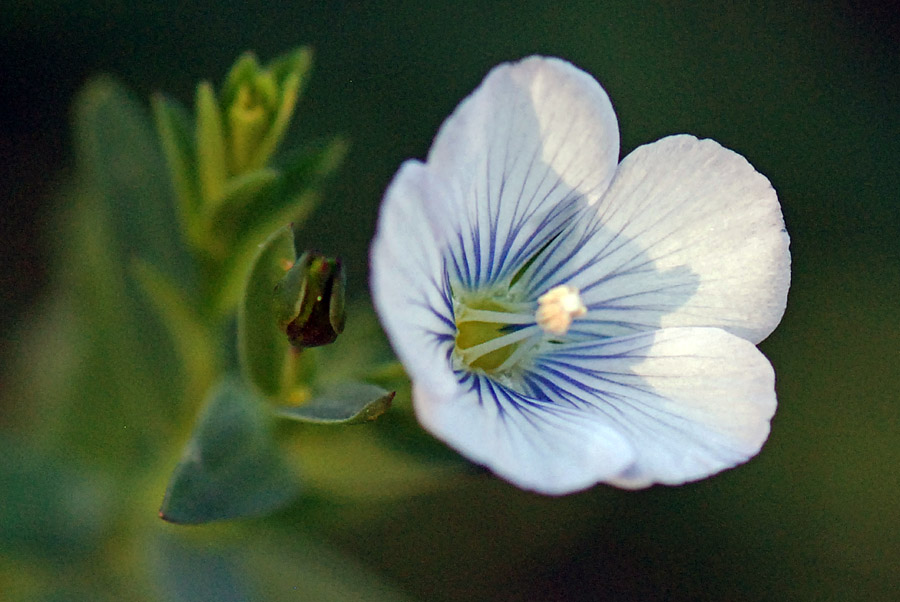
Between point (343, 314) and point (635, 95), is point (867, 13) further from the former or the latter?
point (343, 314)

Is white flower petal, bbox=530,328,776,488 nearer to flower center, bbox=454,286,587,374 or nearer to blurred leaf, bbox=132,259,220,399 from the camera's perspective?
flower center, bbox=454,286,587,374

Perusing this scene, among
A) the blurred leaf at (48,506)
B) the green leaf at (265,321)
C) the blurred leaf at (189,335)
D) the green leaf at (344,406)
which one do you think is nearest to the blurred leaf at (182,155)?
the blurred leaf at (189,335)

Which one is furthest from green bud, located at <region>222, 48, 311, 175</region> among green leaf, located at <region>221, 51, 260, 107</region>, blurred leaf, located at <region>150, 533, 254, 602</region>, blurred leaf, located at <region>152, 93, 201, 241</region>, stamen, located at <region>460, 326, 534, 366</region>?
blurred leaf, located at <region>150, 533, 254, 602</region>

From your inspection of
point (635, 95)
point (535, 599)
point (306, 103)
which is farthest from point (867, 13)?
point (535, 599)

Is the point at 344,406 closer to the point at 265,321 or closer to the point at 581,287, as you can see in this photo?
the point at 265,321

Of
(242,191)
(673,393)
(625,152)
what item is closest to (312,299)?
(242,191)

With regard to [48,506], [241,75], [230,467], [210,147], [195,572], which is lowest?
[195,572]
